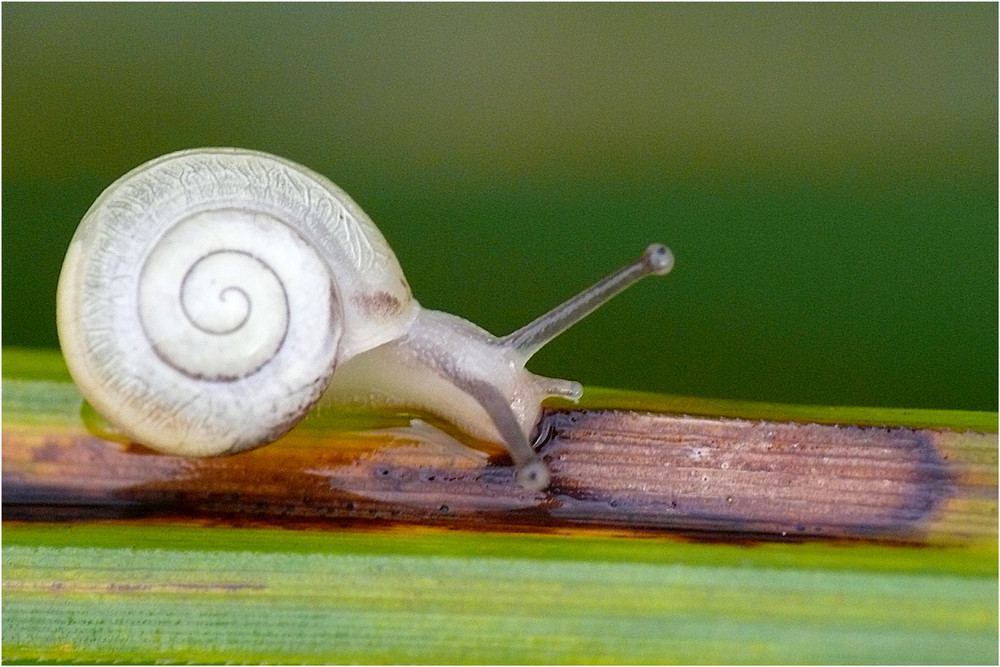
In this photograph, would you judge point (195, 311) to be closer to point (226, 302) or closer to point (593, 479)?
point (226, 302)

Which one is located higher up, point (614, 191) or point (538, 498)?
point (614, 191)

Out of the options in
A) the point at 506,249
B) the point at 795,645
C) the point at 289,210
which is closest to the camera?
the point at 795,645

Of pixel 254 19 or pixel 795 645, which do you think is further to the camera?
pixel 254 19

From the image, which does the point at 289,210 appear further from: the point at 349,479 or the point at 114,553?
the point at 114,553

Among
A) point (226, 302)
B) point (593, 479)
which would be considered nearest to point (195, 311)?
point (226, 302)

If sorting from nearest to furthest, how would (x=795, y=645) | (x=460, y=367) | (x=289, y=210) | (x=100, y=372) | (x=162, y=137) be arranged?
(x=795, y=645) < (x=100, y=372) < (x=289, y=210) < (x=460, y=367) < (x=162, y=137)

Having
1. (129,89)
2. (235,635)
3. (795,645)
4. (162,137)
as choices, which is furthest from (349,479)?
(129,89)
